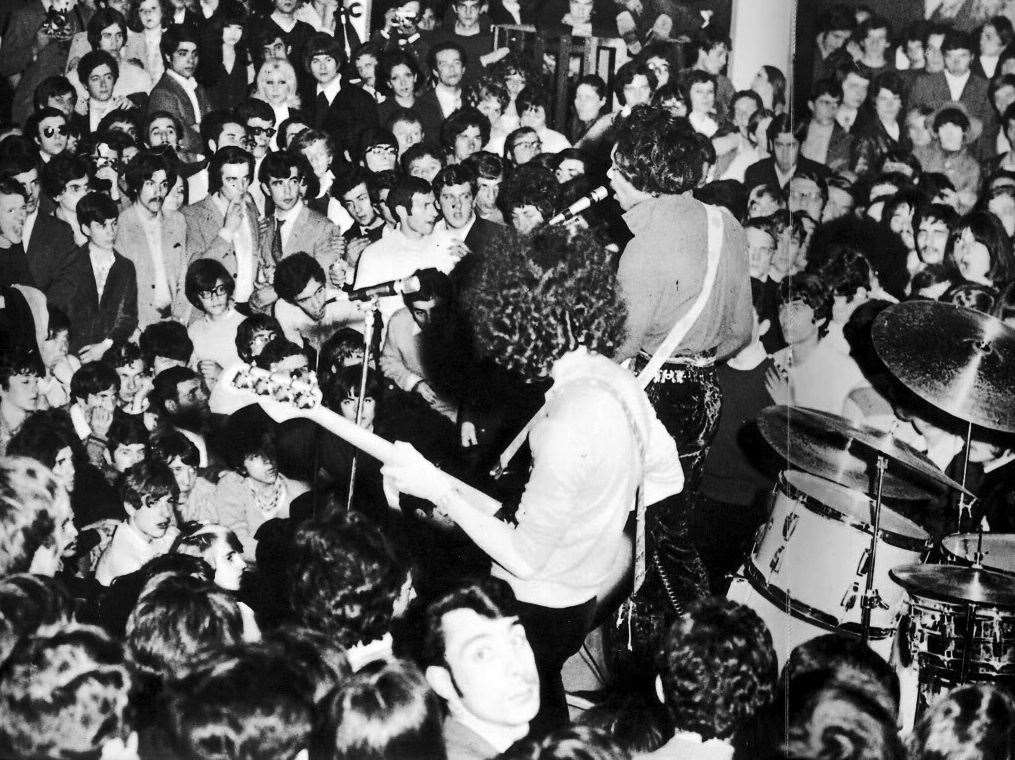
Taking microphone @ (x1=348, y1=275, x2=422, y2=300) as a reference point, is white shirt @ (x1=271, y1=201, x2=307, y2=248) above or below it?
above

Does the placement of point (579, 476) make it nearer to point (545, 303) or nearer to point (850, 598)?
point (545, 303)

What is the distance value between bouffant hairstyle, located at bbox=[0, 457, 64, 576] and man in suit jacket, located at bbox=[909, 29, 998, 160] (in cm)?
307

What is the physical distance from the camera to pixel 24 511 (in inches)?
127

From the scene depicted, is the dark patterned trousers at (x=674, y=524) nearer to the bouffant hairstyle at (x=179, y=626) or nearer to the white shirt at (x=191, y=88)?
the bouffant hairstyle at (x=179, y=626)

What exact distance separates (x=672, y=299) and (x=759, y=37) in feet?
3.12

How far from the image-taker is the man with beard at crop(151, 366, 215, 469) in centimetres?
330

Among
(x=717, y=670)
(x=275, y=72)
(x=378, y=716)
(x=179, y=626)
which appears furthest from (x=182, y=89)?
(x=717, y=670)

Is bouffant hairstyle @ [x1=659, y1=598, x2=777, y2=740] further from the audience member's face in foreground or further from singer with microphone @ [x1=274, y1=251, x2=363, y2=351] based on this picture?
singer with microphone @ [x1=274, y1=251, x2=363, y2=351]

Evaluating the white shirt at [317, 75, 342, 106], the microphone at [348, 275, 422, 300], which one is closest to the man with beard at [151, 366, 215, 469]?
the microphone at [348, 275, 422, 300]

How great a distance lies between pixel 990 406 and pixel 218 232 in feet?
7.65

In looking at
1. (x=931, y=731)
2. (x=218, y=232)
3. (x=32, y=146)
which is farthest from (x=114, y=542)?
(x=931, y=731)

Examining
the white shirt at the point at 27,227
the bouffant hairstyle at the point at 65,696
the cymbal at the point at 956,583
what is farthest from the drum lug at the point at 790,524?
the white shirt at the point at 27,227

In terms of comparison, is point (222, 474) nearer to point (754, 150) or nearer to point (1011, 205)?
point (754, 150)

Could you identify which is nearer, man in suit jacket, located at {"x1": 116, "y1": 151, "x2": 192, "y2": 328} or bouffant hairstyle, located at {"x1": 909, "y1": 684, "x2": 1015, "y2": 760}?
bouffant hairstyle, located at {"x1": 909, "y1": 684, "x2": 1015, "y2": 760}
